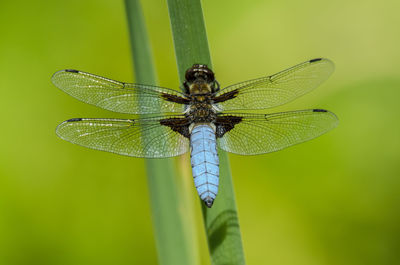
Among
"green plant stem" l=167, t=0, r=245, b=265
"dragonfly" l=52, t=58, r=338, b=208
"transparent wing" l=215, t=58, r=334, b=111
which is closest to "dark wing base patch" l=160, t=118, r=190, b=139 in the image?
"dragonfly" l=52, t=58, r=338, b=208

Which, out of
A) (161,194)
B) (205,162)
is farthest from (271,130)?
(161,194)

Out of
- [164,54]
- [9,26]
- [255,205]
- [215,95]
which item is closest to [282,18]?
[164,54]

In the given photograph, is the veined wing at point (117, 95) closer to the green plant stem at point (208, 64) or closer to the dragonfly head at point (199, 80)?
the dragonfly head at point (199, 80)

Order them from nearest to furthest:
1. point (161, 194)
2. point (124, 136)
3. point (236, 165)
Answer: point (161, 194), point (124, 136), point (236, 165)

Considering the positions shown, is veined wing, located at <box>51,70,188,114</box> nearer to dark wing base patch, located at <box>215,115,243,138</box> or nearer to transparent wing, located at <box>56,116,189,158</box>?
transparent wing, located at <box>56,116,189,158</box>

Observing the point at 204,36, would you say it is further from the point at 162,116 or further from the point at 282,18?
the point at 282,18

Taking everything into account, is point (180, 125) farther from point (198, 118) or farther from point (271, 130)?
point (271, 130)
